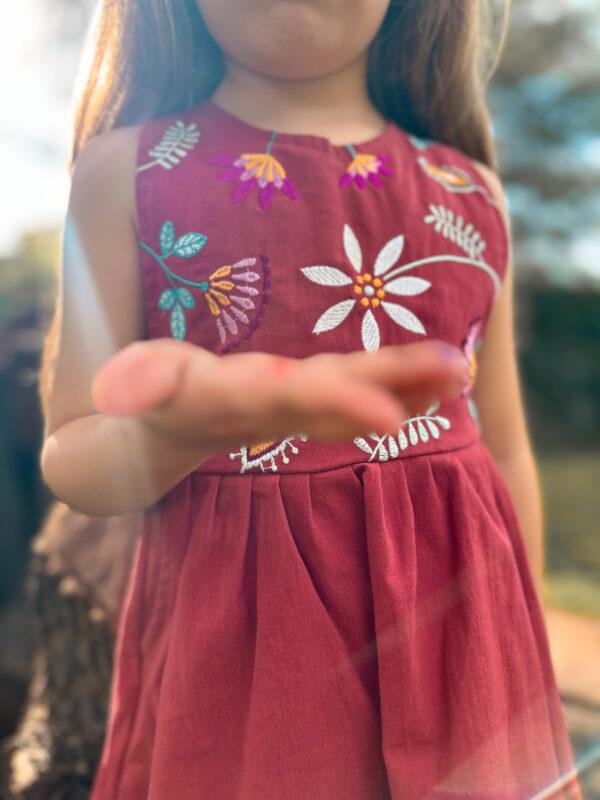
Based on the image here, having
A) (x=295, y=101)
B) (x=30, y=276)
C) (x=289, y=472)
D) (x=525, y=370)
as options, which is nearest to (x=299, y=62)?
(x=295, y=101)

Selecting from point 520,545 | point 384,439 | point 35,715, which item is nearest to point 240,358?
point 384,439

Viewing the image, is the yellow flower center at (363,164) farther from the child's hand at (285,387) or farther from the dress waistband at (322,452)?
the child's hand at (285,387)

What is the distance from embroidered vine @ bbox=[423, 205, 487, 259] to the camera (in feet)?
1.49

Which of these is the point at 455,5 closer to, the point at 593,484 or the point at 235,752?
the point at 235,752

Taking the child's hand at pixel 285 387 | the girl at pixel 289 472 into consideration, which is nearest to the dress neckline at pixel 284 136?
the girl at pixel 289 472

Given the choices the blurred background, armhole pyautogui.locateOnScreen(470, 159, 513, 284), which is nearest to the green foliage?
the blurred background

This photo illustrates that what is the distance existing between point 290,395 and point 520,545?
1.13 ft

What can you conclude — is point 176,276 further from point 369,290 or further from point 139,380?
point 139,380

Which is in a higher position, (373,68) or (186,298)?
(373,68)

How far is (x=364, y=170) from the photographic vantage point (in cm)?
45

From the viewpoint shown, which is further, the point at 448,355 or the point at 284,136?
the point at 284,136

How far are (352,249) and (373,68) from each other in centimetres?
20

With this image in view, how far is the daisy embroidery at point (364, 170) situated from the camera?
44 cm
